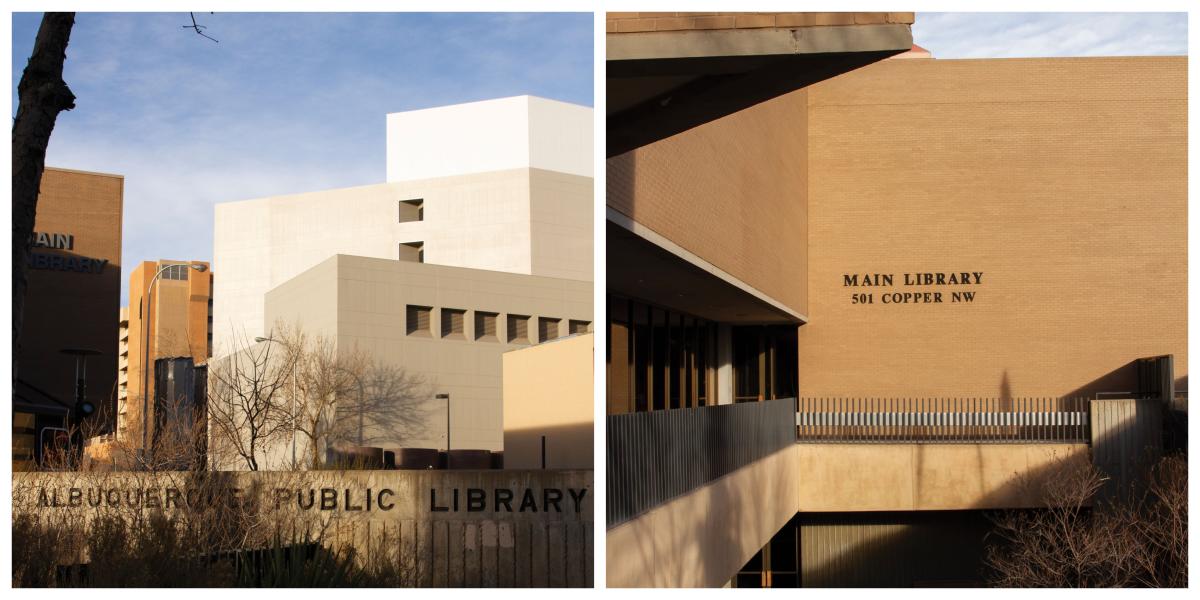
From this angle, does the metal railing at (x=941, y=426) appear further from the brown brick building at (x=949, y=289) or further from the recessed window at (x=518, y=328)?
the recessed window at (x=518, y=328)

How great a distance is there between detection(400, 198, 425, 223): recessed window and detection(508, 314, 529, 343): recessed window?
16410 mm

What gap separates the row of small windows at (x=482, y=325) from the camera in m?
50.3

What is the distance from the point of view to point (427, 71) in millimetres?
61812

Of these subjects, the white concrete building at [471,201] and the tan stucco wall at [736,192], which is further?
the white concrete building at [471,201]

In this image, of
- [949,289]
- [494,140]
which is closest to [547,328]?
[494,140]

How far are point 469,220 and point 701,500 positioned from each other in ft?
173

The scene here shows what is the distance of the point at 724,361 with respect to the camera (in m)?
34.0

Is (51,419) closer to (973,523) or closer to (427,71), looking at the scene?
(427,71)

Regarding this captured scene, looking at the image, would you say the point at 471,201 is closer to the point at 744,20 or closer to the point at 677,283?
the point at 677,283

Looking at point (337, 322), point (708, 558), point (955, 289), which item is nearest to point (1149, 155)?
point (955, 289)

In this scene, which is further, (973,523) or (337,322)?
(337,322)

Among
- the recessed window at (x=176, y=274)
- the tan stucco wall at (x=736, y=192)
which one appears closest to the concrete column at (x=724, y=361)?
the tan stucco wall at (x=736, y=192)

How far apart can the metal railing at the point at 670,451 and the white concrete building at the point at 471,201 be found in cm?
4583

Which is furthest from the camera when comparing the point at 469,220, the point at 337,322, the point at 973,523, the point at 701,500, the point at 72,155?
the point at 72,155
